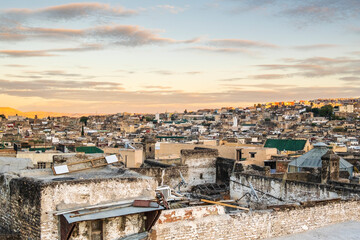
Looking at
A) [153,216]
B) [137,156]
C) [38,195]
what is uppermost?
[38,195]

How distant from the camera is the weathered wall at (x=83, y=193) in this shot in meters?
7.57

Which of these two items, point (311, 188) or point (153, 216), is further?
point (311, 188)

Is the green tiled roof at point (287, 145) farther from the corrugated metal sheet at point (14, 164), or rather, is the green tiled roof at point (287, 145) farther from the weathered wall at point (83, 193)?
the weathered wall at point (83, 193)

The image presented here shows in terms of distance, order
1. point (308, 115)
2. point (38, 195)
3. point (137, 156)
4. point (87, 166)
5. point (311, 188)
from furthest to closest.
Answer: point (308, 115) < point (137, 156) < point (311, 188) < point (87, 166) < point (38, 195)

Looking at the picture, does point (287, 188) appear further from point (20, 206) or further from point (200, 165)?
point (20, 206)

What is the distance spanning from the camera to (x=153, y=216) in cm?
814

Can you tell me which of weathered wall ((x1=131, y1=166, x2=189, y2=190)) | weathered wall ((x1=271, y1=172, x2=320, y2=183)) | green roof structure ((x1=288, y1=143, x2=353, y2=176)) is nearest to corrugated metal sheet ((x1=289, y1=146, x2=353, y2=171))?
green roof structure ((x1=288, y1=143, x2=353, y2=176))

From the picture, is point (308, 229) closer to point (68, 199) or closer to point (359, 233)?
point (359, 233)

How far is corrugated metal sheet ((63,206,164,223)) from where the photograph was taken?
7312 millimetres

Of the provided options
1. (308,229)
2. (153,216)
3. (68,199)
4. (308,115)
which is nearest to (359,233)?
(308,229)

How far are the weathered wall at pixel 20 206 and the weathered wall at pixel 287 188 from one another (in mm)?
8492

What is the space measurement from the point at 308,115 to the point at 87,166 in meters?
130

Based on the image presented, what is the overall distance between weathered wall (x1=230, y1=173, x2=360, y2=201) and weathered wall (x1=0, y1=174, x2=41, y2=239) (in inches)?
334

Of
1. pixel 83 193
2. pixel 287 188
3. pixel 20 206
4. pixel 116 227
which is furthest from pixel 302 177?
pixel 20 206
